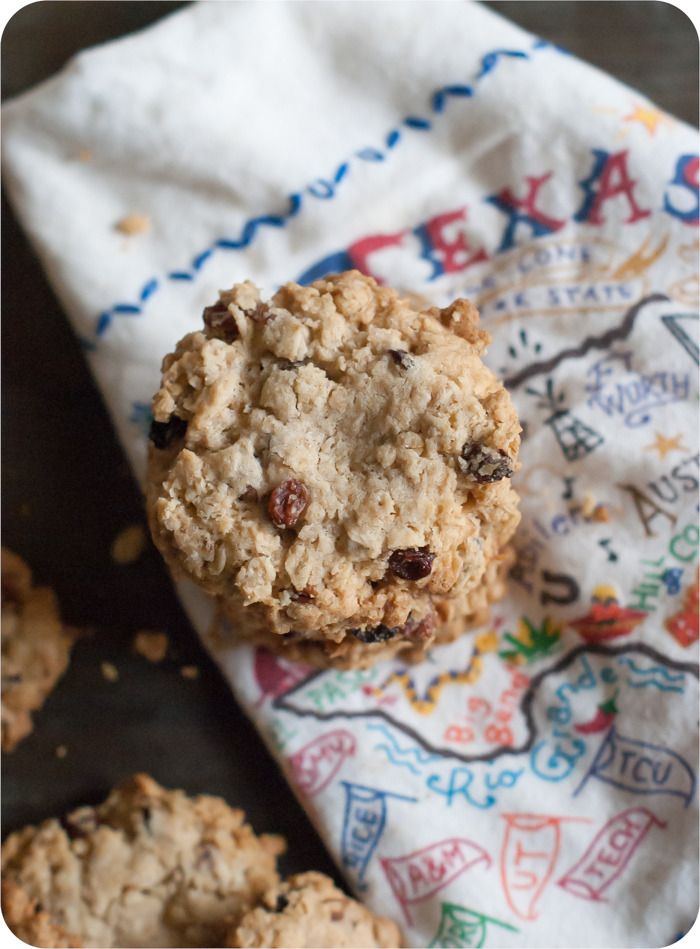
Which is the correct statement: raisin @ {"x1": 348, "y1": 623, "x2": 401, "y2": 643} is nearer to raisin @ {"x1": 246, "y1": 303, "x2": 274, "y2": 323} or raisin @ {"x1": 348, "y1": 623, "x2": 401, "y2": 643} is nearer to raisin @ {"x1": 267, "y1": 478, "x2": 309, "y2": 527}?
raisin @ {"x1": 267, "y1": 478, "x2": 309, "y2": 527}

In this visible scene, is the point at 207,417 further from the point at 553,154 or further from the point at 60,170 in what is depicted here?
the point at 553,154

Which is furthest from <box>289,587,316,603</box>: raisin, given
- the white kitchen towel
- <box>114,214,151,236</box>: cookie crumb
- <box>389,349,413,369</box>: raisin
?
<box>114,214,151,236</box>: cookie crumb

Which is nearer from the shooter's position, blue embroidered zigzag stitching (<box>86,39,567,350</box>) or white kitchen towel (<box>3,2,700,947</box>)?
white kitchen towel (<box>3,2,700,947</box>)

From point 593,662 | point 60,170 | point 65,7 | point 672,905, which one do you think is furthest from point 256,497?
point 65,7

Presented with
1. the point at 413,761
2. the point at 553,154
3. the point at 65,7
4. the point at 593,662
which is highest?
the point at 553,154

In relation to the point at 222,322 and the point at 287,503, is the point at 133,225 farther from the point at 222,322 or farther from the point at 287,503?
the point at 287,503

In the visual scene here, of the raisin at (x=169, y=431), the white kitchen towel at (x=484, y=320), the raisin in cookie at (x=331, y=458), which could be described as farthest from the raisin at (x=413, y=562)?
the white kitchen towel at (x=484, y=320)
